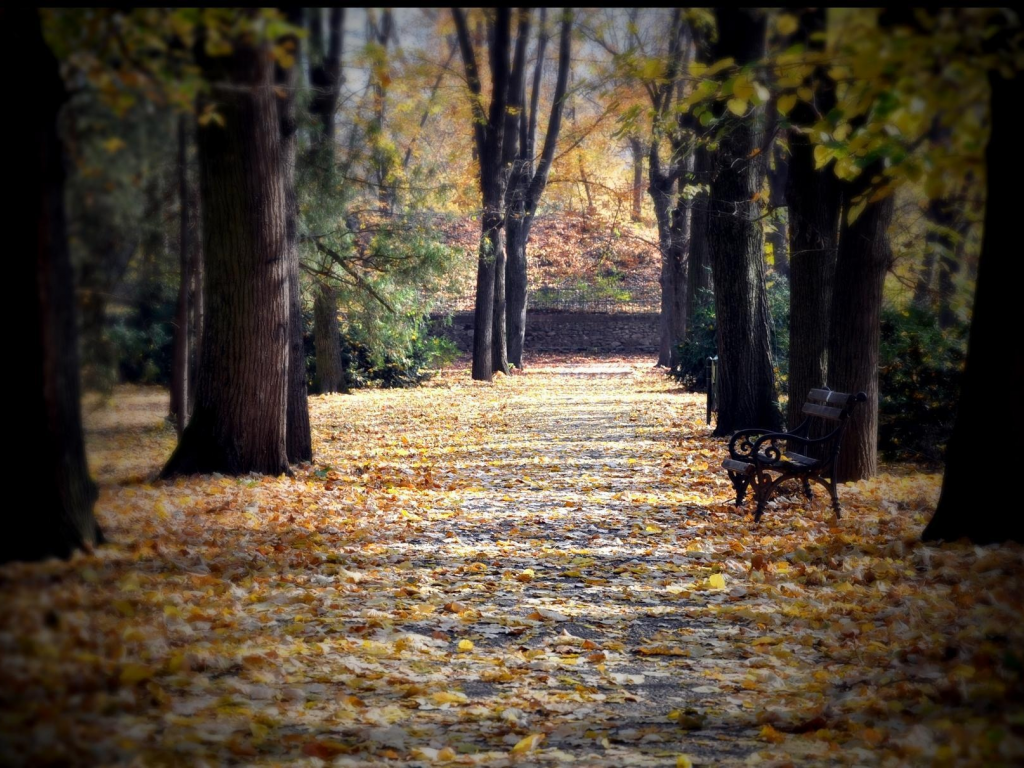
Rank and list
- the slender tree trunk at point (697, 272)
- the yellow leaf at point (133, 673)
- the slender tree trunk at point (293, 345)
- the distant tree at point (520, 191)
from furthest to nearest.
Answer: the distant tree at point (520, 191), the slender tree trunk at point (697, 272), the slender tree trunk at point (293, 345), the yellow leaf at point (133, 673)

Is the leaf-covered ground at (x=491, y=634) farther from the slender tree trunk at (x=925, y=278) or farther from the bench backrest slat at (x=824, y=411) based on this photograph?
the slender tree trunk at (x=925, y=278)

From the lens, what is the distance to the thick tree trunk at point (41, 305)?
2.80 m

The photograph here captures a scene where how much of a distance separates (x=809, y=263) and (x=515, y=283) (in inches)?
798

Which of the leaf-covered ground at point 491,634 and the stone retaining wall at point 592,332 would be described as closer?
the leaf-covered ground at point 491,634

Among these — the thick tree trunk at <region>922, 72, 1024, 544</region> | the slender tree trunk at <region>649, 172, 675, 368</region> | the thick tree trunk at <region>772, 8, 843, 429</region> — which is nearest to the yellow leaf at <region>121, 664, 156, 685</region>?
the thick tree trunk at <region>922, 72, 1024, 544</region>

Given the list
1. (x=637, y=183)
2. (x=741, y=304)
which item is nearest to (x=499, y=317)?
(x=637, y=183)

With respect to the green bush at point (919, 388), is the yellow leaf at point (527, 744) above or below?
below

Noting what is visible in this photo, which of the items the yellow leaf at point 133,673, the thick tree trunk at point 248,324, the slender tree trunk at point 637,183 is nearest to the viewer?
the yellow leaf at point 133,673

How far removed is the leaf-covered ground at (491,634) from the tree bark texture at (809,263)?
1906mm

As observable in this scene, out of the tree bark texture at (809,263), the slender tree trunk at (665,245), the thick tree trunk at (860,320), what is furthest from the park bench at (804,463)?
the slender tree trunk at (665,245)

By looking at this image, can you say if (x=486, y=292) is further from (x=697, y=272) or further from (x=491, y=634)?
(x=491, y=634)

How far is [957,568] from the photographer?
16.6ft

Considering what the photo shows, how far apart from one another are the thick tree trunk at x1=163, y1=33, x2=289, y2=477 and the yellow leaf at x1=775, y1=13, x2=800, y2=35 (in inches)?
189

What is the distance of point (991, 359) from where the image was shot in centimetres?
486
